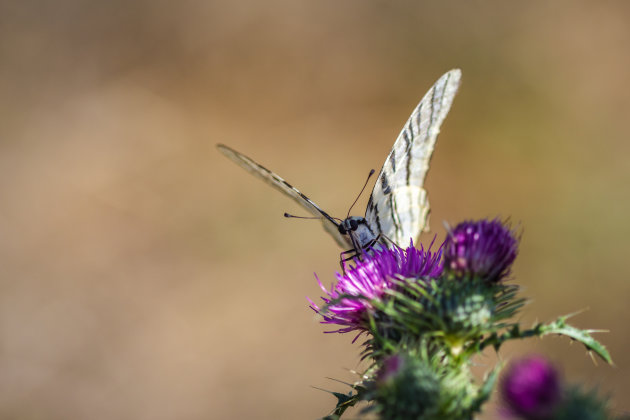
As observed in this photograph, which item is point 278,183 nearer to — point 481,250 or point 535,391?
point 481,250

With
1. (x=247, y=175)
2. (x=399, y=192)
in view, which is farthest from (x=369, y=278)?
(x=247, y=175)

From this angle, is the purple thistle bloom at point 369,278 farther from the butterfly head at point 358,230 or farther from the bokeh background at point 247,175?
the bokeh background at point 247,175

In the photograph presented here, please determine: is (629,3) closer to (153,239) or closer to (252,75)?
(252,75)

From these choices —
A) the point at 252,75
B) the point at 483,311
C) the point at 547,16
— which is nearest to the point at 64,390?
the point at 252,75

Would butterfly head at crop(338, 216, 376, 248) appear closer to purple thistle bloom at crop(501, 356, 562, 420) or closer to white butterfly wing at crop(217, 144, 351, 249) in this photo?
white butterfly wing at crop(217, 144, 351, 249)

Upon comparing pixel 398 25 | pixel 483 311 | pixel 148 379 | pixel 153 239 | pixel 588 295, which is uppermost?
pixel 398 25

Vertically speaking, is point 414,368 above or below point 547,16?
below

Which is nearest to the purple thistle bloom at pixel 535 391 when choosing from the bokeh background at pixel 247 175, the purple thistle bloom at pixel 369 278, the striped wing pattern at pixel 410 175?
the purple thistle bloom at pixel 369 278
